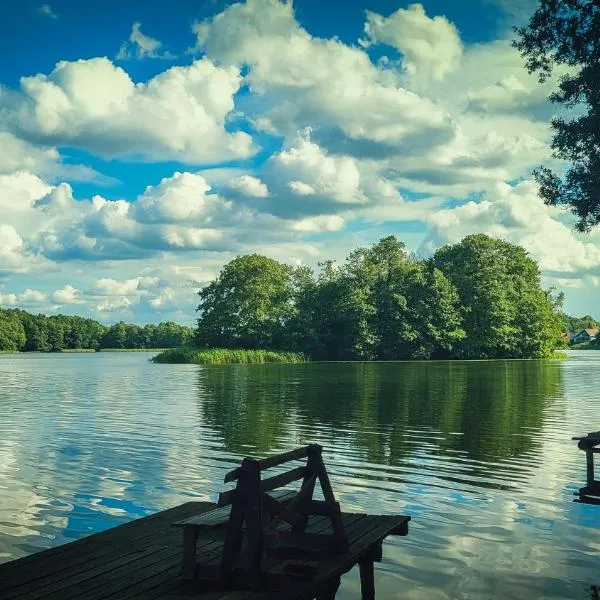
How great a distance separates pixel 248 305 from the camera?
367ft

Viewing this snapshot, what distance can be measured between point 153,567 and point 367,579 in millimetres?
2700

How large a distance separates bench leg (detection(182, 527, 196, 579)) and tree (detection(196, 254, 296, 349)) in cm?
10100

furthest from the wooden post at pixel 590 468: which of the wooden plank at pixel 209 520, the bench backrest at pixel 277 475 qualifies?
the wooden plank at pixel 209 520

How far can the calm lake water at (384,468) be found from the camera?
10.7 metres

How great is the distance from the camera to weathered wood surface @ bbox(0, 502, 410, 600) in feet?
24.9

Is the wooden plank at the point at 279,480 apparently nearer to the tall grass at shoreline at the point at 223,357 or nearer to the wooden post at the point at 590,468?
the wooden post at the point at 590,468

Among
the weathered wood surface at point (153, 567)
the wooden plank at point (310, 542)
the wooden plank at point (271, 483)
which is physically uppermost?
the wooden plank at point (271, 483)

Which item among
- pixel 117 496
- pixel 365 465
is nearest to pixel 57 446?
pixel 117 496

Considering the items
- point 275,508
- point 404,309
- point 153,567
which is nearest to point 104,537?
point 153,567

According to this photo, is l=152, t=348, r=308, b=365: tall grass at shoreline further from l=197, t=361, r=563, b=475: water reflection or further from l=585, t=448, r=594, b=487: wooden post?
l=585, t=448, r=594, b=487: wooden post

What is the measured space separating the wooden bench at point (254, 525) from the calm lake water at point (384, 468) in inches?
44.7

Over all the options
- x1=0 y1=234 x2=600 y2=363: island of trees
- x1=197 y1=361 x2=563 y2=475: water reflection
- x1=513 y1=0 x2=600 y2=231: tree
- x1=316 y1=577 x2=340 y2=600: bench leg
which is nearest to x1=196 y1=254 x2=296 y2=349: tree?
x1=0 y1=234 x2=600 y2=363: island of trees

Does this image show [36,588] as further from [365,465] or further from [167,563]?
[365,465]

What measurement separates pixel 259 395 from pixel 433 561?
33275mm
